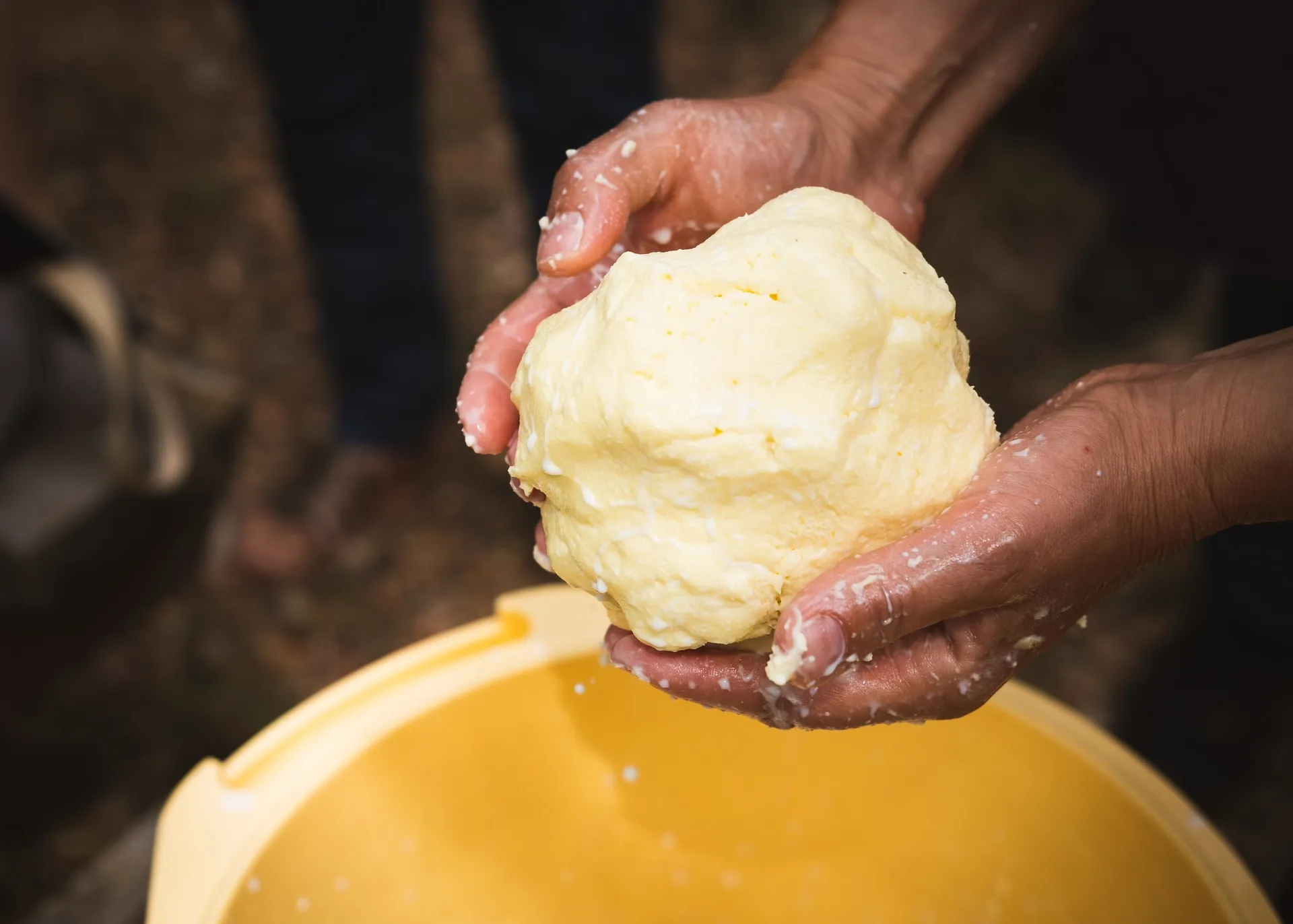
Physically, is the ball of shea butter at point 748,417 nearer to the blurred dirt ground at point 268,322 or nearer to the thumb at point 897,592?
the thumb at point 897,592

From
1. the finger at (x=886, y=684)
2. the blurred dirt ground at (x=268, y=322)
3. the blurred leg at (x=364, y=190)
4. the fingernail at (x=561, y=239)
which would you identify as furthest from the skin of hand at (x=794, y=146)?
the blurred dirt ground at (x=268, y=322)

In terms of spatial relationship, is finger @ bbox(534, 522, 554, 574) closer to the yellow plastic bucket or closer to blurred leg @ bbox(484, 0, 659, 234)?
the yellow plastic bucket

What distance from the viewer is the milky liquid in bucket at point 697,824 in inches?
47.1

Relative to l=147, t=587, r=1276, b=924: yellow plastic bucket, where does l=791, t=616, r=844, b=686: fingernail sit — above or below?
above

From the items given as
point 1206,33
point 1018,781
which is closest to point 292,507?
point 1018,781

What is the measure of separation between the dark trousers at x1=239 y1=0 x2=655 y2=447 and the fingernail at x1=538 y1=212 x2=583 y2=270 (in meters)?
0.92

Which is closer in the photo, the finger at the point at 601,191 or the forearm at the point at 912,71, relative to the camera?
the finger at the point at 601,191

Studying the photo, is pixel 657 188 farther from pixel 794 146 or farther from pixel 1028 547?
pixel 1028 547

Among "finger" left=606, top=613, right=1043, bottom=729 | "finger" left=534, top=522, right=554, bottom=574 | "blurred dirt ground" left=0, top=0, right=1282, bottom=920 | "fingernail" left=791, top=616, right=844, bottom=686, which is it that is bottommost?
"blurred dirt ground" left=0, top=0, right=1282, bottom=920

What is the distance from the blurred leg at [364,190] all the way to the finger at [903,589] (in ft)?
4.80

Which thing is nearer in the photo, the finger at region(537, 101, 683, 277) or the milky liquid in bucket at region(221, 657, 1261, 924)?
the finger at region(537, 101, 683, 277)

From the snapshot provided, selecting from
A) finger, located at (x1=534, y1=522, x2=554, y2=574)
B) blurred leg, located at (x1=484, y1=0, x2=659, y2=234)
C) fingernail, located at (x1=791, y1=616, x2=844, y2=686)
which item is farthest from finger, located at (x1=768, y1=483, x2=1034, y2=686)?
blurred leg, located at (x1=484, y1=0, x2=659, y2=234)

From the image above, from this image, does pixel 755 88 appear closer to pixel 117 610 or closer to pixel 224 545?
pixel 224 545

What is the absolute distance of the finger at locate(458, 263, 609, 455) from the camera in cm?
111
